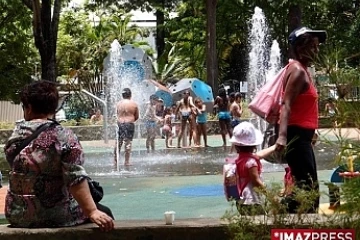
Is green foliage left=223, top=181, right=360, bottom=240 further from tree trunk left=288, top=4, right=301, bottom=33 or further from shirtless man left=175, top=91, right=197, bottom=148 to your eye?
tree trunk left=288, top=4, right=301, bottom=33

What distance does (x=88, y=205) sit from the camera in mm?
3809

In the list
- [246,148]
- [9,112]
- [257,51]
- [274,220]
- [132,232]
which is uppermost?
[257,51]

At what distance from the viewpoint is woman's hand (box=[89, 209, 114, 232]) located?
3.86 m

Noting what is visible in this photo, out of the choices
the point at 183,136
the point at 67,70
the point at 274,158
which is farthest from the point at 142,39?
the point at 274,158

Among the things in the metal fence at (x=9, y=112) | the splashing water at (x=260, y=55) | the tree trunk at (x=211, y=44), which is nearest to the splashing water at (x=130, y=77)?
the tree trunk at (x=211, y=44)

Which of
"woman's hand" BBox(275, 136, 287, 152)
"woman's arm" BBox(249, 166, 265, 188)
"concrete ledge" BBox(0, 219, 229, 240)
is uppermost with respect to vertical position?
"woman's hand" BBox(275, 136, 287, 152)

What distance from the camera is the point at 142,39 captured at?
2037 inches

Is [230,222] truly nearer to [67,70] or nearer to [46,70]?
[46,70]

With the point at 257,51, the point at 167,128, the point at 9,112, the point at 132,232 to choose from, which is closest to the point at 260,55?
the point at 257,51

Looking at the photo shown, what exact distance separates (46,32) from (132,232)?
1379cm

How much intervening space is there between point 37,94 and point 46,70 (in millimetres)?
13682

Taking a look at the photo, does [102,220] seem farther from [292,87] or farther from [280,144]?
[292,87]

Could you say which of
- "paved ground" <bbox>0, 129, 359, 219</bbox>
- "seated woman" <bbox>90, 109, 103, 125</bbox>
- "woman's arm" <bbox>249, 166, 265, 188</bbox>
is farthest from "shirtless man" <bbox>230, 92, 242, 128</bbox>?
"woman's arm" <bbox>249, 166, 265, 188</bbox>

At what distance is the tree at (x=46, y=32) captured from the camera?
17.2 m
